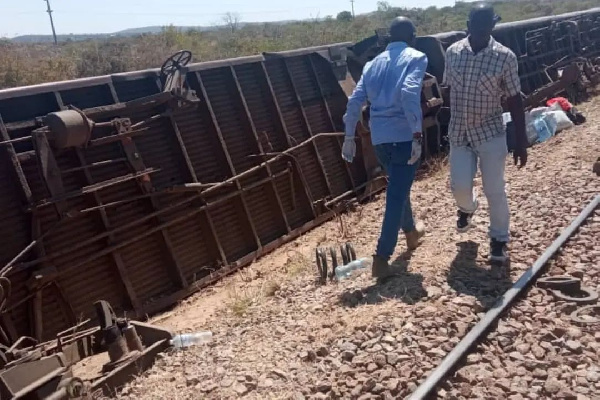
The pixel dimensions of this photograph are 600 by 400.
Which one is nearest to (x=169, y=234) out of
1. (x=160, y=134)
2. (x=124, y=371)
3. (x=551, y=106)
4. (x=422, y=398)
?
(x=160, y=134)

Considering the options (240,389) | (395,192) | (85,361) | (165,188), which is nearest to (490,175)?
(395,192)

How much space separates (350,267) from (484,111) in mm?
1901

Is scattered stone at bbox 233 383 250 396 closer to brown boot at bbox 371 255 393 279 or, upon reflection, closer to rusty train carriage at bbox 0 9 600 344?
brown boot at bbox 371 255 393 279

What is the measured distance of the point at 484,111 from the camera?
5.52 metres

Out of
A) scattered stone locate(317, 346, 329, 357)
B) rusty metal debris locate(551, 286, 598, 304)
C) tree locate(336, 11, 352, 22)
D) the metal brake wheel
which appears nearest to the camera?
scattered stone locate(317, 346, 329, 357)

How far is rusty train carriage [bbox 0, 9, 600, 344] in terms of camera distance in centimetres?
609

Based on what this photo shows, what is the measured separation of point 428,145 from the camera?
37.9ft

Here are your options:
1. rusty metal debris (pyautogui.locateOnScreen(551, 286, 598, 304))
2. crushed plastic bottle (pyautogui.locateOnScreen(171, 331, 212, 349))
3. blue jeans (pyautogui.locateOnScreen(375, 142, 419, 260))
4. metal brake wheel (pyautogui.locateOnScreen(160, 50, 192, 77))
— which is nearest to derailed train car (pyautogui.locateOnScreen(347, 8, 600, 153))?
metal brake wheel (pyautogui.locateOnScreen(160, 50, 192, 77))

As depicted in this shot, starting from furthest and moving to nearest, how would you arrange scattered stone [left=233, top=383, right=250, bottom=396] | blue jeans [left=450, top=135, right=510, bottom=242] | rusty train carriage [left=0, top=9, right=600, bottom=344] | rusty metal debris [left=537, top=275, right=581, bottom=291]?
rusty train carriage [left=0, top=9, right=600, bottom=344] → blue jeans [left=450, top=135, right=510, bottom=242] → rusty metal debris [left=537, top=275, right=581, bottom=291] → scattered stone [left=233, top=383, right=250, bottom=396]

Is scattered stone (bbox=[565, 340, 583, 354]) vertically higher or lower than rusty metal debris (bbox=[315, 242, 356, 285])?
lower

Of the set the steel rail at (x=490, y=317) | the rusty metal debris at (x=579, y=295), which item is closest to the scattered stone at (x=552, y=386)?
the steel rail at (x=490, y=317)

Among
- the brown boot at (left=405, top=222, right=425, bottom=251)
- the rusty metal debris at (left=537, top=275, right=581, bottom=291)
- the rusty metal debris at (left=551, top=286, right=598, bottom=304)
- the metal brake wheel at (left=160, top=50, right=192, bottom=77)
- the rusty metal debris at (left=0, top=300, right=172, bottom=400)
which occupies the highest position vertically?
the metal brake wheel at (left=160, top=50, right=192, bottom=77)

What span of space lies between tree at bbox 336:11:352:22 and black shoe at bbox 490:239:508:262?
48534 mm

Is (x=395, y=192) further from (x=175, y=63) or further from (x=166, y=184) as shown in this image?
(x=175, y=63)
